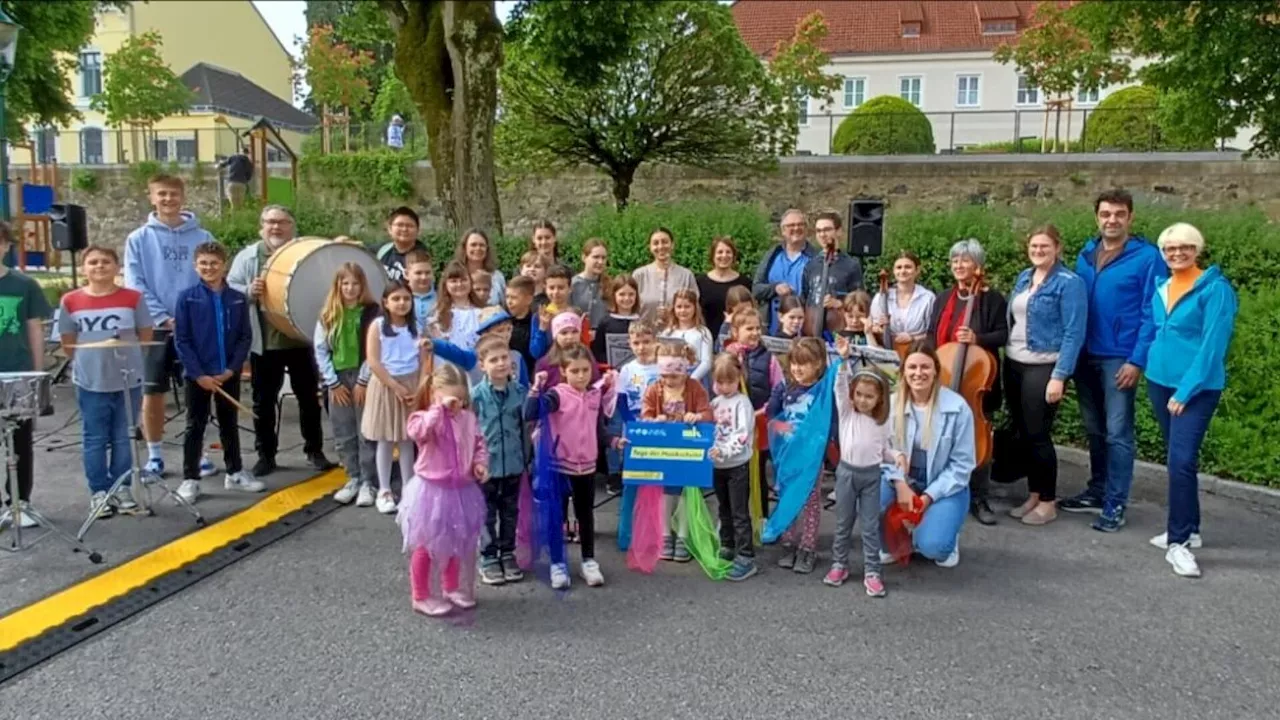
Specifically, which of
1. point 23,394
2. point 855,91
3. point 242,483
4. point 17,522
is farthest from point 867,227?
point 855,91

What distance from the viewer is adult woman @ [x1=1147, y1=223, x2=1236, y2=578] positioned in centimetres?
505

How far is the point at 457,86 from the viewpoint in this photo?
11.7m

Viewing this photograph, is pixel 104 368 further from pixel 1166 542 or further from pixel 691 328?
pixel 1166 542

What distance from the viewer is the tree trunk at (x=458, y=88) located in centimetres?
1154

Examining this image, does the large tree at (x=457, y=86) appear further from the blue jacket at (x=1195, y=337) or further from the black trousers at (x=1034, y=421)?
the blue jacket at (x=1195, y=337)

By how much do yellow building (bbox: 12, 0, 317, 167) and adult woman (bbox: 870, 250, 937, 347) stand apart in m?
29.9

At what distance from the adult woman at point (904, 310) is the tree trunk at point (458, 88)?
664cm

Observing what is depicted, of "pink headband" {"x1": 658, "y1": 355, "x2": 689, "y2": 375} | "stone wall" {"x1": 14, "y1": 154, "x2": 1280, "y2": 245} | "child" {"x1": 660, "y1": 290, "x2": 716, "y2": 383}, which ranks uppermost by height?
"stone wall" {"x1": 14, "y1": 154, "x2": 1280, "y2": 245}

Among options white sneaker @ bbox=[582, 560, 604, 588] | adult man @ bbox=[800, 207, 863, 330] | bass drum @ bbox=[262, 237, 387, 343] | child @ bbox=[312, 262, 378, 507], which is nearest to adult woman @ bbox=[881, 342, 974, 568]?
adult man @ bbox=[800, 207, 863, 330]

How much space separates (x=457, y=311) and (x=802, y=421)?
2.31 metres

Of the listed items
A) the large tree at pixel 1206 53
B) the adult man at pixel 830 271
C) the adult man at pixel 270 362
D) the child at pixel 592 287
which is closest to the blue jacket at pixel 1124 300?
the adult man at pixel 830 271

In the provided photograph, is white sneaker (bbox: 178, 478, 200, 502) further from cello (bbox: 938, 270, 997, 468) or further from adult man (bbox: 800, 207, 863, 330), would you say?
cello (bbox: 938, 270, 997, 468)

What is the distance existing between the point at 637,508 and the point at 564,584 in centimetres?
64

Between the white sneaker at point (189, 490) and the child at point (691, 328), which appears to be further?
the white sneaker at point (189, 490)
